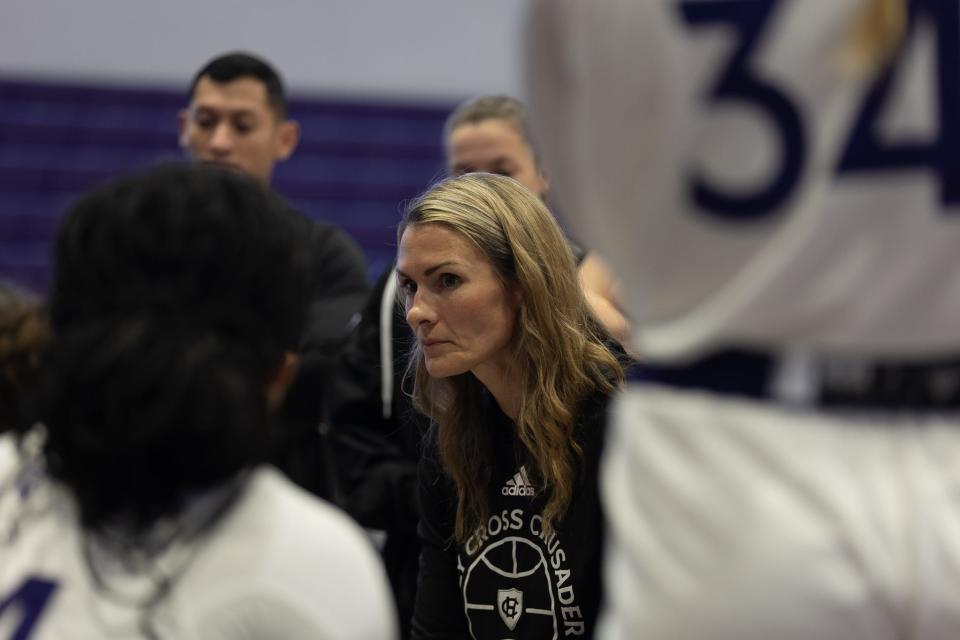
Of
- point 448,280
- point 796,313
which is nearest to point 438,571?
point 448,280

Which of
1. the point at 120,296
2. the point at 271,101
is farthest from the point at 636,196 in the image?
the point at 271,101

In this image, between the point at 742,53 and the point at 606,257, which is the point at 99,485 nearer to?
the point at 606,257

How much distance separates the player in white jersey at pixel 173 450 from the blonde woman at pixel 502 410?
3.21ft

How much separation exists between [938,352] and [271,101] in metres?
2.93

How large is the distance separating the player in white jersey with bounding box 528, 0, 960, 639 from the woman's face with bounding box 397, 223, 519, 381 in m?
1.26

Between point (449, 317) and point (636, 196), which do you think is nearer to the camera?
point (636, 196)

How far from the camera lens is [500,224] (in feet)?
8.19

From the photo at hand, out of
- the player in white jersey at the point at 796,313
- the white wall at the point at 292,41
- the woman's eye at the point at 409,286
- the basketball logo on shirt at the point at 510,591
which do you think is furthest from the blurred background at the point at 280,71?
the player in white jersey at the point at 796,313

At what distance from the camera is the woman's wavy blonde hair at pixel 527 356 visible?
2.26 meters

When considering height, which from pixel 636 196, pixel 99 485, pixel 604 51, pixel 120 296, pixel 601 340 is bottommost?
pixel 601 340

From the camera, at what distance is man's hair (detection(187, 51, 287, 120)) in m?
3.71

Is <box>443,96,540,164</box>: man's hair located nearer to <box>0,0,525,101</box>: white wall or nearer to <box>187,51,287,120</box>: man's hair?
<box>187,51,287,120</box>: man's hair

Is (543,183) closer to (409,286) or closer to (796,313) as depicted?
(409,286)

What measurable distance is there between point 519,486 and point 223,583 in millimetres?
1135
